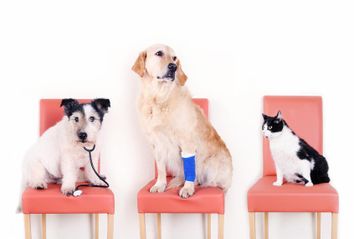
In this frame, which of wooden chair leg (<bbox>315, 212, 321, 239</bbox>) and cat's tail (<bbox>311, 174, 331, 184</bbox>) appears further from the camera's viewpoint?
wooden chair leg (<bbox>315, 212, 321, 239</bbox>)

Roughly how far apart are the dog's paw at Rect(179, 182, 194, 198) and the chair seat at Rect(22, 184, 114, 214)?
14.3 inches

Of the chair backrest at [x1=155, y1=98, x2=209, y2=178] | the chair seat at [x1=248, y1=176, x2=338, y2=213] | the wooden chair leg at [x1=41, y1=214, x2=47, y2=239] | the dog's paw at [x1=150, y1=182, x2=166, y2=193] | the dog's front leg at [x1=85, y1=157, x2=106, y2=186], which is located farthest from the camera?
the wooden chair leg at [x1=41, y1=214, x2=47, y2=239]

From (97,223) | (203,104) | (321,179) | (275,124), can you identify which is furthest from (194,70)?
(97,223)

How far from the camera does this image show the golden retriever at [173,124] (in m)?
2.95

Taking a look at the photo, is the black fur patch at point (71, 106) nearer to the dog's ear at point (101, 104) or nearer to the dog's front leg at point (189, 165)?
the dog's ear at point (101, 104)

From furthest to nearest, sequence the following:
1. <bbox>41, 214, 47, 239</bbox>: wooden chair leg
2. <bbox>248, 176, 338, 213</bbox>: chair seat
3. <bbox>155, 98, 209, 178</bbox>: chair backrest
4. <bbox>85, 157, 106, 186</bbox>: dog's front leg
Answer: <bbox>41, 214, 47, 239</bbox>: wooden chair leg < <bbox>155, 98, 209, 178</bbox>: chair backrest < <bbox>85, 157, 106, 186</bbox>: dog's front leg < <bbox>248, 176, 338, 213</bbox>: chair seat

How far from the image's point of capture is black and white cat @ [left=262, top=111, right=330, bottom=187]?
3.02m

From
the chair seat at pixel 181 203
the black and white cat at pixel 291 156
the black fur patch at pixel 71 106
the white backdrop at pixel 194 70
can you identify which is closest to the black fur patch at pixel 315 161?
the black and white cat at pixel 291 156

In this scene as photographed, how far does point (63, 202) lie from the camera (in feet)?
9.47

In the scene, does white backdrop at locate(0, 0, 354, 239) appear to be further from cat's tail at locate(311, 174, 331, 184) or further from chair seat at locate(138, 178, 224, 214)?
chair seat at locate(138, 178, 224, 214)

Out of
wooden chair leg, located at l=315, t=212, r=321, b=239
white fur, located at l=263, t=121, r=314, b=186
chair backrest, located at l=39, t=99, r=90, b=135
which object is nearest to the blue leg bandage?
white fur, located at l=263, t=121, r=314, b=186

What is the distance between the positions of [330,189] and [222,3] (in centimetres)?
122

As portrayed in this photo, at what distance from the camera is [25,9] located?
3.33m

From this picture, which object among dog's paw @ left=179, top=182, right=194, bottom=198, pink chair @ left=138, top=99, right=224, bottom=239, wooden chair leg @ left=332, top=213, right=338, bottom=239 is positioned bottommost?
wooden chair leg @ left=332, top=213, right=338, bottom=239
